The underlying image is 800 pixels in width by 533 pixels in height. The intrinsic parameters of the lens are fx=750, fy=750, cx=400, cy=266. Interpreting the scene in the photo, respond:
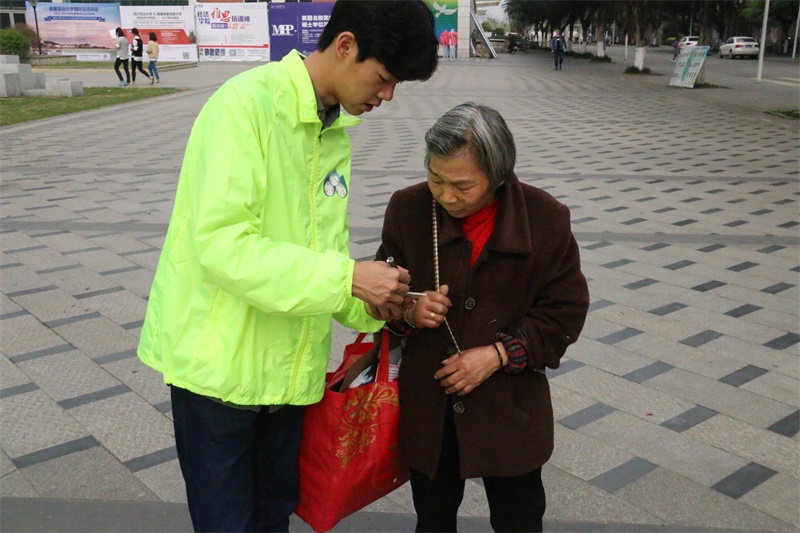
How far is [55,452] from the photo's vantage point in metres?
3.03

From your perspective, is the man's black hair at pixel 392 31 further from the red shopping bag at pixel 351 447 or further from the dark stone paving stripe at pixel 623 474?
the dark stone paving stripe at pixel 623 474

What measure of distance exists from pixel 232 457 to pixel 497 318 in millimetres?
705

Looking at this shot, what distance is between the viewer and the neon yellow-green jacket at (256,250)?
1.49m

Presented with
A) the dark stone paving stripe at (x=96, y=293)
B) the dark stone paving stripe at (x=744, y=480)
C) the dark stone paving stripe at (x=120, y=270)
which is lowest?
the dark stone paving stripe at (x=744, y=480)

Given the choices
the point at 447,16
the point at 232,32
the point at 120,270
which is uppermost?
the point at 447,16

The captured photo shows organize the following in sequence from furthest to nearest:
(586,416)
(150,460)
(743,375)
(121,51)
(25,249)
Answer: (121,51)
(25,249)
(743,375)
(586,416)
(150,460)

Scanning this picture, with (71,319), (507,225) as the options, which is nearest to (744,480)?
(507,225)

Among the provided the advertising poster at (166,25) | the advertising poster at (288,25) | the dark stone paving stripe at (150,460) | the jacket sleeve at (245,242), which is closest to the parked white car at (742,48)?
the advertising poster at (288,25)

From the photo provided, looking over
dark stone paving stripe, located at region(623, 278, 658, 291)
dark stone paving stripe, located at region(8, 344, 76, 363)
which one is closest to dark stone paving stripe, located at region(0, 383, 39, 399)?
dark stone paving stripe, located at region(8, 344, 76, 363)

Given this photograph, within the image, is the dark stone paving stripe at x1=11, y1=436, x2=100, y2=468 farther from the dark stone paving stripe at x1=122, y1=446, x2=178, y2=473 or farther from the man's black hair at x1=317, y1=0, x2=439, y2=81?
the man's black hair at x1=317, y1=0, x2=439, y2=81

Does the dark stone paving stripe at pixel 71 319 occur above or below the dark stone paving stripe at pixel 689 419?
above

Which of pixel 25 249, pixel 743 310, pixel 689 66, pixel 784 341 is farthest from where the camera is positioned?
pixel 689 66

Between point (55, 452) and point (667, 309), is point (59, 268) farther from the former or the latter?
point (667, 309)

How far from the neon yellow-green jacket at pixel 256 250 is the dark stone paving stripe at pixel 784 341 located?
10.4 feet
